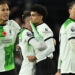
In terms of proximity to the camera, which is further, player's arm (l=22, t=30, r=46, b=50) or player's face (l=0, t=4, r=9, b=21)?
player's face (l=0, t=4, r=9, b=21)

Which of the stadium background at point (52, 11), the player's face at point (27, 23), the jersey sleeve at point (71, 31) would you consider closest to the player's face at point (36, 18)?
the player's face at point (27, 23)

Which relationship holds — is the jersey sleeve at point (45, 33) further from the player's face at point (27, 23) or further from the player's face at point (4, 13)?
the player's face at point (4, 13)

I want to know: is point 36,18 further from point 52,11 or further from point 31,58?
point 52,11

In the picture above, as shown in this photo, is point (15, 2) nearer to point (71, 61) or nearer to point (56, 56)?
point (56, 56)

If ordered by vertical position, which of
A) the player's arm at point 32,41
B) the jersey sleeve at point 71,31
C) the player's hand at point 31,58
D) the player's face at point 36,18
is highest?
the player's face at point 36,18

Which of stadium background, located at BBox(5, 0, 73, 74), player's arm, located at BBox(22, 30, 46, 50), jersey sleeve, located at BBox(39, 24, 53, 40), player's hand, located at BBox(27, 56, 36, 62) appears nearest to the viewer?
player's arm, located at BBox(22, 30, 46, 50)

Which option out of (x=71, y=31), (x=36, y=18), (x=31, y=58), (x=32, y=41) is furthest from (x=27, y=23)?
(x=71, y=31)

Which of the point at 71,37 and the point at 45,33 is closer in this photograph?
the point at 71,37

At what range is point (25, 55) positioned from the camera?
363 inches

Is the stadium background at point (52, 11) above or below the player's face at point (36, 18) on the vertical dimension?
below

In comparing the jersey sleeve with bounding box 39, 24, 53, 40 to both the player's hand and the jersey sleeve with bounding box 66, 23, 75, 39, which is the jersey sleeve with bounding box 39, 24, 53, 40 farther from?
the jersey sleeve with bounding box 66, 23, 75, 39

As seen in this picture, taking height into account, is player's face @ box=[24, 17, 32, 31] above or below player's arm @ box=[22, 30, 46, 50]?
above

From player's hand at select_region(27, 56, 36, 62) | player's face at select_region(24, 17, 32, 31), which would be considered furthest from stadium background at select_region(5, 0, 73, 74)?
player's hand at select_region(27, 56, 36, 62)

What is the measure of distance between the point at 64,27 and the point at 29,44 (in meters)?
0.64
